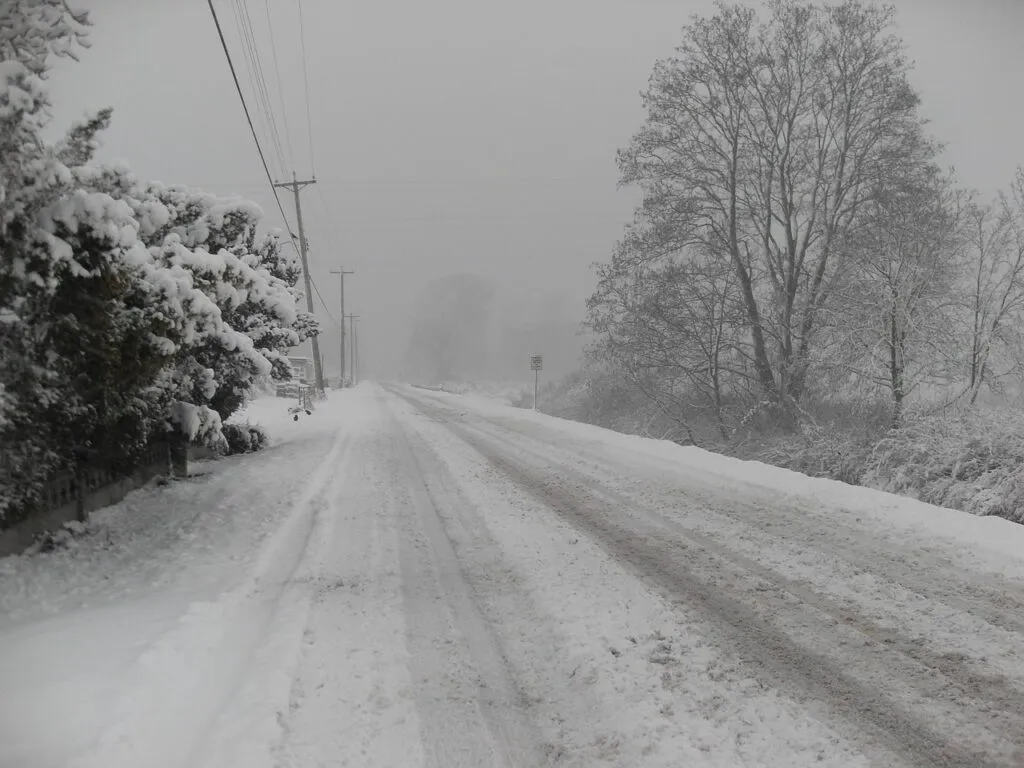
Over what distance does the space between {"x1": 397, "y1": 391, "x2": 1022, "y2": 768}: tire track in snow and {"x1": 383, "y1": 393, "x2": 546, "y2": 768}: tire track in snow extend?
1.36 meters

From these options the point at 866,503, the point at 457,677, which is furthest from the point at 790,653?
the point at 866,503

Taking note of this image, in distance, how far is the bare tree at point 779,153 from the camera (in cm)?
1445

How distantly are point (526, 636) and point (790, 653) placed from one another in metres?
1.49

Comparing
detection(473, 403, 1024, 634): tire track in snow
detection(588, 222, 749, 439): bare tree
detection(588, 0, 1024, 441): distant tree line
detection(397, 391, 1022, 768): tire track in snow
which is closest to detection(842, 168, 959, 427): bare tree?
detection(588, 0, 1024, 441): distant tree line

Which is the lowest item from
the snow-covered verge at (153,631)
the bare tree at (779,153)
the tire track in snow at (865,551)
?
the snow-covered verge at (153,631)

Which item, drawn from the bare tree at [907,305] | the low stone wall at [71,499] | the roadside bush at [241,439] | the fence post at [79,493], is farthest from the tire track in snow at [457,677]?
the bare tree at [907,305]

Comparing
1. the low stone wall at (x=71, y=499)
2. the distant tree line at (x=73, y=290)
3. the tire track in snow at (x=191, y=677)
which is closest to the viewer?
the tire track in snow at (x=191, y=677)

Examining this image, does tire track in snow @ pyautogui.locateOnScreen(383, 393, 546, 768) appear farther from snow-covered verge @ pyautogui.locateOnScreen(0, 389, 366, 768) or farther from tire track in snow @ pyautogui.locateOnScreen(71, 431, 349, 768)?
tire track in snow @ pyautogui.locateOnScreen(71, 431, 349, 768)

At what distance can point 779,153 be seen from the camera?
51.4 ft

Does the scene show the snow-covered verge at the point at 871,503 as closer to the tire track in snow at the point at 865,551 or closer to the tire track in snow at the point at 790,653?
the tire track in snow at the point at 865,551

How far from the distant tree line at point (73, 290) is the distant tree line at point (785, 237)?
37.9 feet

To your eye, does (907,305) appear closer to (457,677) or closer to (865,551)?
(865,551)

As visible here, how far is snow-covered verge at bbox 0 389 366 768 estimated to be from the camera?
2.69 m

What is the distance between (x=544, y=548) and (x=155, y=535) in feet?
13.1
